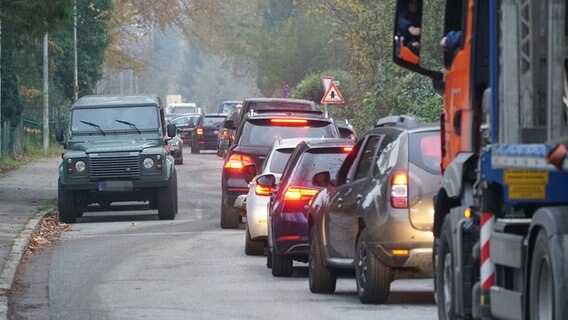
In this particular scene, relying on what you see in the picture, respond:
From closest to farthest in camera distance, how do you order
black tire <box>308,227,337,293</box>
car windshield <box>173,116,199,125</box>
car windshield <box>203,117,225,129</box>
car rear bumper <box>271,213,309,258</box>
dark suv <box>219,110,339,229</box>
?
black tire <box>308,227,337,293</box> → car rear bumper <box>271,213,309,258</box> → dark suv <box>219,110,339,229</box> → car windshield <box>203,117,225,129</box> → car windshield <box>173,116,199,125</box>

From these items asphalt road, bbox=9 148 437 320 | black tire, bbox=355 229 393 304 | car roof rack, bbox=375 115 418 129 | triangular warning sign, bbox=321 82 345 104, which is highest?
triangular warning sign, bbox=321 82 345 104

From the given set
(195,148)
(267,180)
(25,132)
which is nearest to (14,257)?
(267,180)

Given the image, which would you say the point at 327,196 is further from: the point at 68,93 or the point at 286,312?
the point at 68,93

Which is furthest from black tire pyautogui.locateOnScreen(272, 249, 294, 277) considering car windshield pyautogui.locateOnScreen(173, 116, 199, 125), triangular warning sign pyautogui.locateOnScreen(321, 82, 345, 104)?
car windshield pyautogui.locateOnScreen(173, 116, 199, 125)

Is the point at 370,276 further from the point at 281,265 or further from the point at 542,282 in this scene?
the point at 542,282

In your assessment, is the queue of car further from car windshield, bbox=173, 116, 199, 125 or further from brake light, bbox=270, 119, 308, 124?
→ car windshield, bbox=173, 116, 199, 125

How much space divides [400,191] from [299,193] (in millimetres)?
3810

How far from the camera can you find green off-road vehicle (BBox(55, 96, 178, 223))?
2667cm

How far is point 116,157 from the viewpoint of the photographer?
26.8 metres

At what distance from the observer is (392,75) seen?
4419cm

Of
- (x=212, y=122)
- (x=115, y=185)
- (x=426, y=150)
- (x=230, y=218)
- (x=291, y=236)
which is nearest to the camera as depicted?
(x=426, y=150)

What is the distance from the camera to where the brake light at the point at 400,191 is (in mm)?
13695

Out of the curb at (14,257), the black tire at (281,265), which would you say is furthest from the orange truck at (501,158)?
the black tire at (281,265)

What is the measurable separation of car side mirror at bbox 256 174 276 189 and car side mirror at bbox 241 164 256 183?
4176 mm
